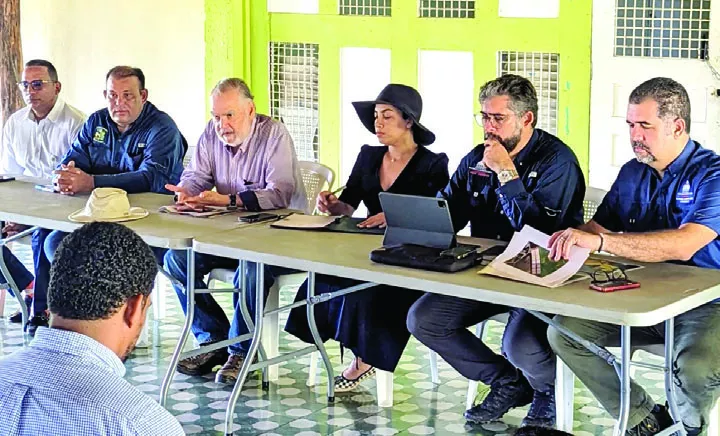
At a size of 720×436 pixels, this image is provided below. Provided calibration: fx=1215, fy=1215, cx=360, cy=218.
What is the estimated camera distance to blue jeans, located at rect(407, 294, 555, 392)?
3.98 meters

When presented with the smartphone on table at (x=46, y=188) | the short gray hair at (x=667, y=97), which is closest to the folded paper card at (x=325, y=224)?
the short gray hair at (x=667, y=97)

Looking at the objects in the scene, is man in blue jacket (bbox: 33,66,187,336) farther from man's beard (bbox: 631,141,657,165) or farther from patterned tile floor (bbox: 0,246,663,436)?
man's beard (bbox: 631,141,657,165)

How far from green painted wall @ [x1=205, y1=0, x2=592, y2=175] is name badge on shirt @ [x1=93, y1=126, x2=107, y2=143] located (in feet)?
6.05

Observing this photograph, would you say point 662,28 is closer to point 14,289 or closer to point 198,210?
point 198,210

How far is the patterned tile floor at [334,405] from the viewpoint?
13.8ft

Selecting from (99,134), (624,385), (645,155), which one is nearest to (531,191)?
(645,155)

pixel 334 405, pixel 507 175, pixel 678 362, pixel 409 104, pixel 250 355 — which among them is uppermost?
pixel 409 104

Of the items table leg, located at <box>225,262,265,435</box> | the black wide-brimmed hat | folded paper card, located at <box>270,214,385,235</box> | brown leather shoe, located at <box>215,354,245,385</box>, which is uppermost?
the black wide-brimmed hat

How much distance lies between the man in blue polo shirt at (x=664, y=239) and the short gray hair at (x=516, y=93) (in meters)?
0.44

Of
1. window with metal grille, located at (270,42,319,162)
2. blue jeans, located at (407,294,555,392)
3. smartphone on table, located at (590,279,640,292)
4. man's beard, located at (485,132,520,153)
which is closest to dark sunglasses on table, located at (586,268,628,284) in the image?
smartphone on table, located at (590,279,640,292)

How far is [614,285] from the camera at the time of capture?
335 centimetres

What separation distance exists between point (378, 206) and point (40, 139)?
204 centimetres

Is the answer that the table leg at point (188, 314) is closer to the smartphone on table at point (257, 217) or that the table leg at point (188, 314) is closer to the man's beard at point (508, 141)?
the smartphone on table at point (257, 217)

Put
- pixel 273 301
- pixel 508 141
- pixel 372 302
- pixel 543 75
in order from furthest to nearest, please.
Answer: pixel 543 75
pixel 273 301
pixel 372 302
pixel 508 141
